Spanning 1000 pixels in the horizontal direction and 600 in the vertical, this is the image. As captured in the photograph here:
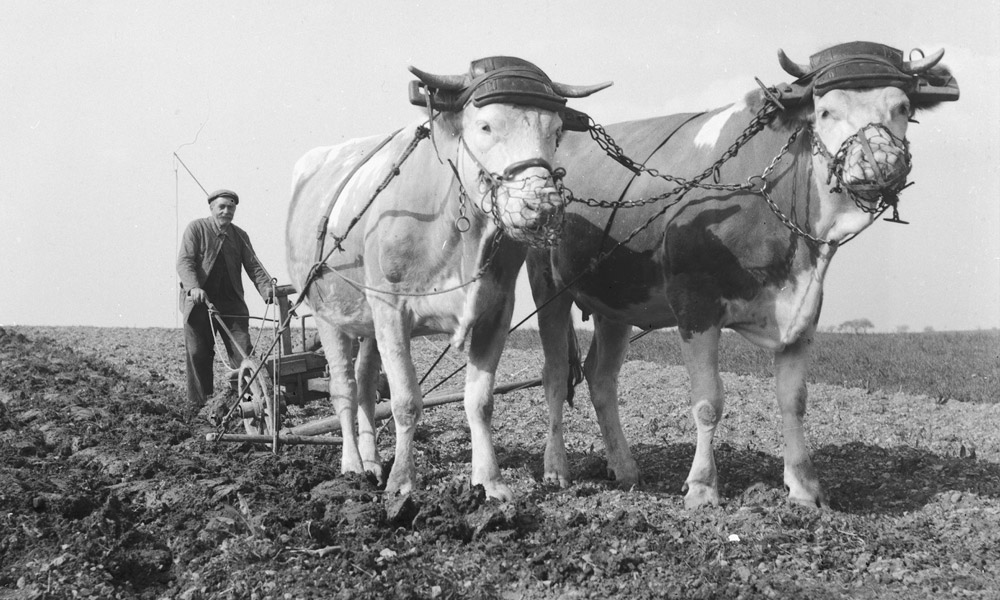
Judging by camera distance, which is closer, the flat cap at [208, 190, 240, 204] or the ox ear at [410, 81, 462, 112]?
the ox ear at [410, 81, 462, 112]

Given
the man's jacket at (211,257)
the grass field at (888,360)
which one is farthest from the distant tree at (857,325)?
the man's jacket at (211,257)

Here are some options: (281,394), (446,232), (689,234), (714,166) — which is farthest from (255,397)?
(714,166)

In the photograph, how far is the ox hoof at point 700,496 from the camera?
21.7ft

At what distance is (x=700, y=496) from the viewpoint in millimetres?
6668

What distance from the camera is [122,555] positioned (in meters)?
5.16

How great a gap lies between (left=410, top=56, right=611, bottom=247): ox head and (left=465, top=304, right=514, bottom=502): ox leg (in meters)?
0.98

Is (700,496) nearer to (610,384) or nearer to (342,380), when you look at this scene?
(610,384)

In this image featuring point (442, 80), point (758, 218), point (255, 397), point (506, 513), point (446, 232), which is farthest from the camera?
point (255, 397)

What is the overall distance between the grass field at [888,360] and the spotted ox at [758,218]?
5.34 meters

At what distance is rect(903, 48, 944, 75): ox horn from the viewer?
6371 millimetres

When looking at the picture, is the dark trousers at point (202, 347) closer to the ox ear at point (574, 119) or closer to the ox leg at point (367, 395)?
the ox leg at point (367, 395)

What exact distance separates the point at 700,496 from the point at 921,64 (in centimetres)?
296

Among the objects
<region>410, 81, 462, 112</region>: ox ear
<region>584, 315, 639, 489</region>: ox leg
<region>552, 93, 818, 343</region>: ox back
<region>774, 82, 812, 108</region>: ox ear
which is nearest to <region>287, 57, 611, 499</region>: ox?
<region>410, 81, 462, 112</region>: ox ear

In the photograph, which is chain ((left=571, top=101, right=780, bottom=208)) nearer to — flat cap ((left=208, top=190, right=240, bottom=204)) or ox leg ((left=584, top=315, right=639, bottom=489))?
ox leg ((left=584, top=315, right=639, bottom=489))
